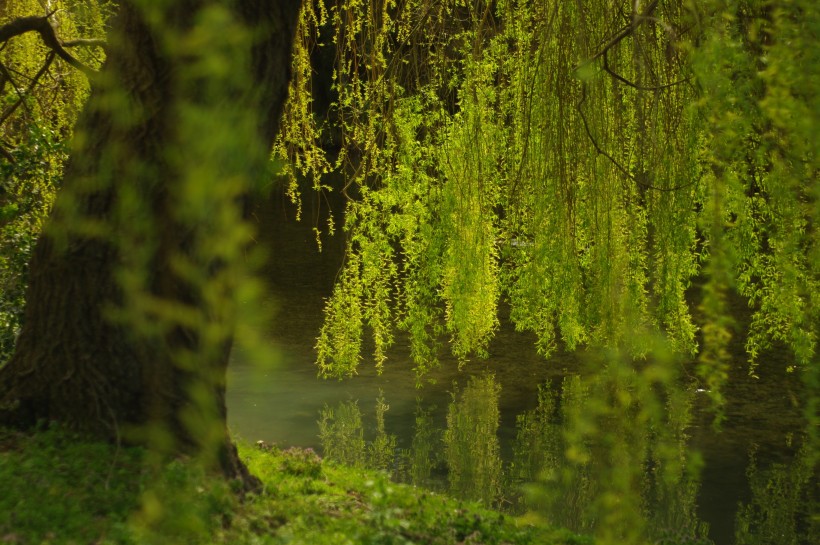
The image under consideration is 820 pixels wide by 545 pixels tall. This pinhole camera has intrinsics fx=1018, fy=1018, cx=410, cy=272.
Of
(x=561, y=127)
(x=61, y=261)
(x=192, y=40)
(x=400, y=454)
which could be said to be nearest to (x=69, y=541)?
(x=61, y=261)

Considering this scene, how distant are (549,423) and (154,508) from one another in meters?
4.88

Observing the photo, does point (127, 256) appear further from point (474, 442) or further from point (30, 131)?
point (474, 442)

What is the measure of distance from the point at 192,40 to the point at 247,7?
0.24 m

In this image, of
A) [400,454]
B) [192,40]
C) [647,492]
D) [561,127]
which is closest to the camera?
[192,40]

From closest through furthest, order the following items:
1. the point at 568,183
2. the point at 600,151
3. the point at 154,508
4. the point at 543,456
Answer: the point at 154,508 → the point at 600,151 → the point at 568,183 → the point at 543,456

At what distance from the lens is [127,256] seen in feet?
9.73

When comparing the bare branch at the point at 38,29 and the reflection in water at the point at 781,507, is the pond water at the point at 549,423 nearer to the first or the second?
the reflection in water at the point at 781,507

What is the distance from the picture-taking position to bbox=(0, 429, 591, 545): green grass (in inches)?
102

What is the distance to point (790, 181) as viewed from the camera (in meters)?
2.50

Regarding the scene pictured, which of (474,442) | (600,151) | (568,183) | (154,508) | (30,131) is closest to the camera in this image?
(154,508)

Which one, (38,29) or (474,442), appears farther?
(474,442)

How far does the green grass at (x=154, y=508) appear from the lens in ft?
8.50

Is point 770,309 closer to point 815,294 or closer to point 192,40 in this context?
point 815,294

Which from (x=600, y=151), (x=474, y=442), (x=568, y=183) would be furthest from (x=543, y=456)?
(x=600, y=151)
